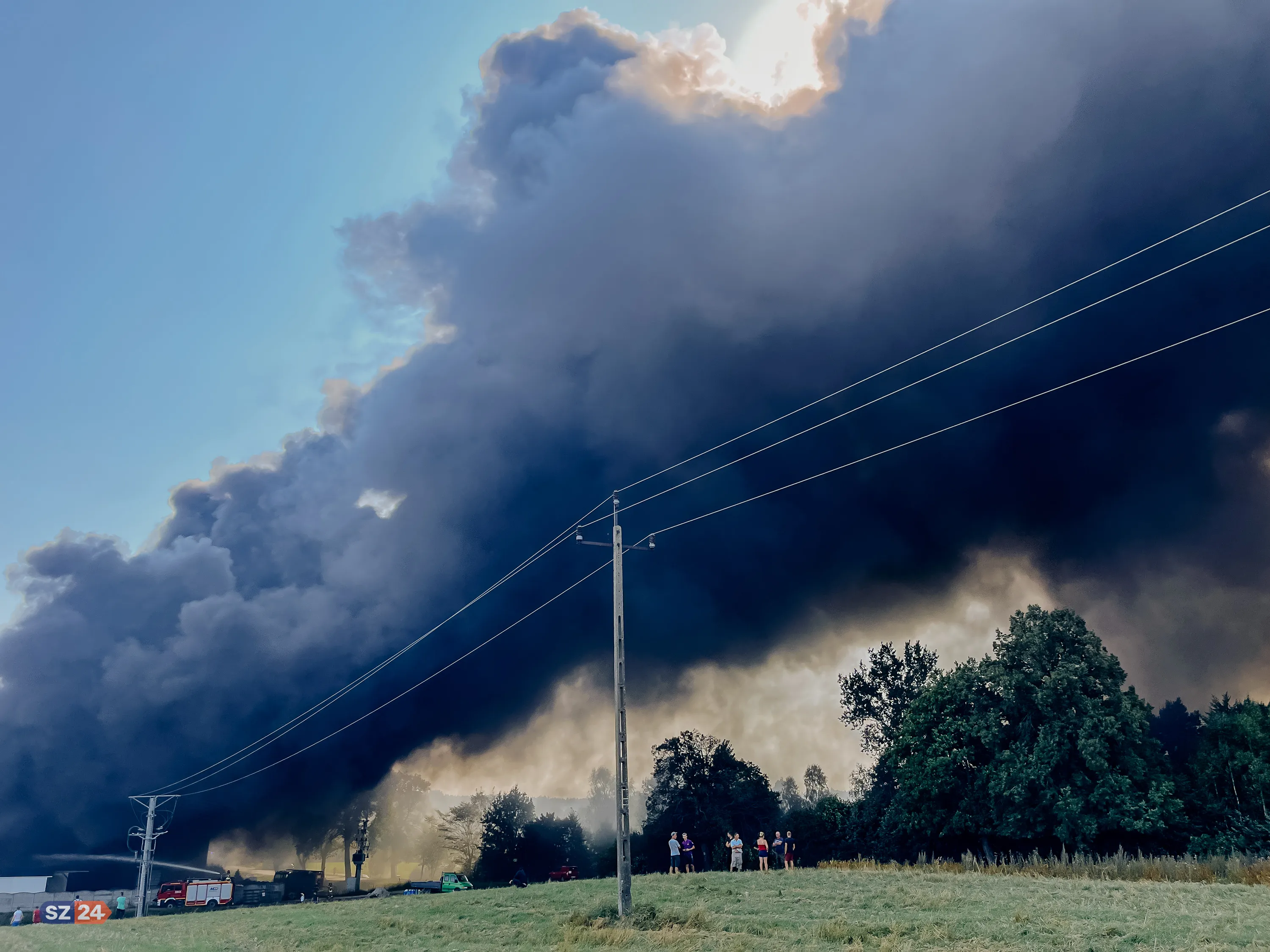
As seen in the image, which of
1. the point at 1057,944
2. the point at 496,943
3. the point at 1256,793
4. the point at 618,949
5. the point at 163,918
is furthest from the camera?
the point at 1256,793

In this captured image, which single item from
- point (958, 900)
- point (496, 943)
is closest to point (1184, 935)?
point (958, 900)

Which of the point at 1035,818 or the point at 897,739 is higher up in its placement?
the point at 897,739

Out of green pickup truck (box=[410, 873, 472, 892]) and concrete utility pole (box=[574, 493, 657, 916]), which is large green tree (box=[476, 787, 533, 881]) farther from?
concrete utility pole (box=[574, 493, 657, 916])

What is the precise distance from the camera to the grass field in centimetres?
2009

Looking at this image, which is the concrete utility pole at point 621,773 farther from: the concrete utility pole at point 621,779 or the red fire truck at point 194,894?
the red fire truck at point 194,894

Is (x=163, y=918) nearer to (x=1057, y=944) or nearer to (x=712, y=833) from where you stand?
(x=1057, y=944)

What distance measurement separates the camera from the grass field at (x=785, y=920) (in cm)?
2009

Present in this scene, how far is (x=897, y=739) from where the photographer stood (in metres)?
68.6

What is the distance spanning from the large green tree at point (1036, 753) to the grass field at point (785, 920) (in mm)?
20840

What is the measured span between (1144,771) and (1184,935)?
140 feet

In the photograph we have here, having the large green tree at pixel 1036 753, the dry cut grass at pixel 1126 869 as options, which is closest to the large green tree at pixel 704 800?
the large green tree at pixel 1036 753

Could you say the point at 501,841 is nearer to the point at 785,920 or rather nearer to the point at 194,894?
the point at 194,894

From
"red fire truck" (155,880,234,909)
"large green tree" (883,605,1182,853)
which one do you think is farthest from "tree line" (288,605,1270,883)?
"red fire truck" (155,880,234,909)

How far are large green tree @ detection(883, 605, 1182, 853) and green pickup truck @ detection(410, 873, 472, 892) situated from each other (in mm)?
45228
